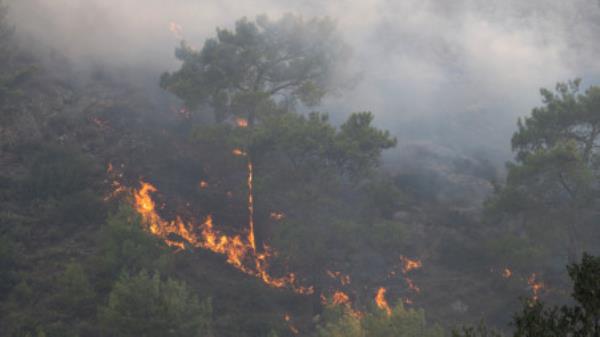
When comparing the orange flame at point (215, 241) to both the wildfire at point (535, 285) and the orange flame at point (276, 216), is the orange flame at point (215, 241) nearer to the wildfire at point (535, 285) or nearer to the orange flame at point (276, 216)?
the orange flame at point (276, 216)

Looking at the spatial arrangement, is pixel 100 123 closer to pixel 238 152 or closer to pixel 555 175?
pixel 238 152

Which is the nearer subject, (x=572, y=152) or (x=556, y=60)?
(x=572, y=152)

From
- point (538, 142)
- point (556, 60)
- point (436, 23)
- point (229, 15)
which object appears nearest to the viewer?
point (538, 142)

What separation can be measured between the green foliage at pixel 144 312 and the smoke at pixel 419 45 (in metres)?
28.2

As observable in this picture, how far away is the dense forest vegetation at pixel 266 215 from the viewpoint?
19672 mm

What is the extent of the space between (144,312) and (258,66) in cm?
1930

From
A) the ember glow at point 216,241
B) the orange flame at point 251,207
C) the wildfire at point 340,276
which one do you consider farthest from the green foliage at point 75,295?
the wildfire at point 340,276

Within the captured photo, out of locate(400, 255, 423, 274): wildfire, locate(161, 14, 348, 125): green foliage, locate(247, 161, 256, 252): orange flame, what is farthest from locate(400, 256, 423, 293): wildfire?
locate(161, 14, 348, 125): green foliage

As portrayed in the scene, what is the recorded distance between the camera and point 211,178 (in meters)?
31.2

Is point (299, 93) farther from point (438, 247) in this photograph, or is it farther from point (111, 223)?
point (111, 223)

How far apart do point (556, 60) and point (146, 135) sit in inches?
2004

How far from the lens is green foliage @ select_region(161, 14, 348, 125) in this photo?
30.8 metres

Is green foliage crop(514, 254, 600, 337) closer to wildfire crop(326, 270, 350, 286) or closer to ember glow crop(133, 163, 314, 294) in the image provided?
ember glow crop(133, 163, 314, 294)

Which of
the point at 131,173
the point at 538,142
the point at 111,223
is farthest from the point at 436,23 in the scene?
the point at 111,223
